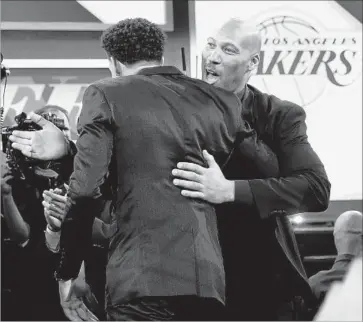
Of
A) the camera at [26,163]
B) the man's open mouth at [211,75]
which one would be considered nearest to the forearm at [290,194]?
the man's open mouth at [211,75]

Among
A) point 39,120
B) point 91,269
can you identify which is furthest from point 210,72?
point 91,269

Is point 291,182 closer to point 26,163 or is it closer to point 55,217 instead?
point 55,217

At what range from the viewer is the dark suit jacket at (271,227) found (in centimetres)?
190

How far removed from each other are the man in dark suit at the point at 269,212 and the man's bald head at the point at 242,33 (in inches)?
6.9

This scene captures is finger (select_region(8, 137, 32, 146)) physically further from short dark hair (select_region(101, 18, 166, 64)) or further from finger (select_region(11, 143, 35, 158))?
short dark hair (select_region(101, 18, 166, 64))

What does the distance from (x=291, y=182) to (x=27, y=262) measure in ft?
4.50

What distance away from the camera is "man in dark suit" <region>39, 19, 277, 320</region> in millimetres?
1544

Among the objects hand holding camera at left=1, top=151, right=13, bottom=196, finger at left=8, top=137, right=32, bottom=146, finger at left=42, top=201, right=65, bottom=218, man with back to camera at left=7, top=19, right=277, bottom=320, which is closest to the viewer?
man with back to camera at left=7, top=19, right=277, bottom=320

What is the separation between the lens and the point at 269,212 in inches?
70.6

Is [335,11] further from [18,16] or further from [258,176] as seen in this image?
[258,176]

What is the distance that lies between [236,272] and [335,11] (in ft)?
8.44

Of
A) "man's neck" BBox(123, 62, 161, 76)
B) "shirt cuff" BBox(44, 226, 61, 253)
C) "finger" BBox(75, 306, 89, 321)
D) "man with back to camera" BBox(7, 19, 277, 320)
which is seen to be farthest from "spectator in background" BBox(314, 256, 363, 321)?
"finger" BBox(75, 306, 89, 321)

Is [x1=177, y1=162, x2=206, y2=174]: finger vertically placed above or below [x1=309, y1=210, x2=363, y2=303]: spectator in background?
above

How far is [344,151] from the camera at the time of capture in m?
4.03
